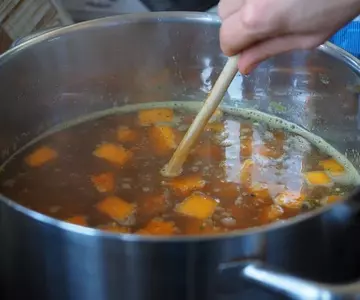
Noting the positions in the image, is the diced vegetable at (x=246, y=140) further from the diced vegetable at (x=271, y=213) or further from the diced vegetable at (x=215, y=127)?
the diced vegetable at (x=271, y=213)

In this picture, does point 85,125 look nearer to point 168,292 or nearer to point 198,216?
point 198,216

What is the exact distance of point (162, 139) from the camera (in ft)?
3.74

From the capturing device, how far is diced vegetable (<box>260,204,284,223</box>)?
95 cm

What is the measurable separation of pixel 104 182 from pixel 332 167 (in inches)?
14.6

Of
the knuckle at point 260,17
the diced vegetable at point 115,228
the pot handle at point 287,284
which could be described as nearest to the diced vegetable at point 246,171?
the diced vegetable at point 115,228

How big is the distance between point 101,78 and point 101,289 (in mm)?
621

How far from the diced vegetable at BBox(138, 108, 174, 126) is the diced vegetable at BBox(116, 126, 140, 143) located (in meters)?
0.03

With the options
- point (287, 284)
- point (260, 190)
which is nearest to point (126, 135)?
point (260, 190)

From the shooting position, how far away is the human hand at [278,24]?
712mm

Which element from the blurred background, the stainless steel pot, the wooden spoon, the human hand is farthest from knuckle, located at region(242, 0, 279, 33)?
the blurred background

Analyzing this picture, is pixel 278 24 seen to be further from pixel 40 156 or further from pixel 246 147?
pixel 40 156

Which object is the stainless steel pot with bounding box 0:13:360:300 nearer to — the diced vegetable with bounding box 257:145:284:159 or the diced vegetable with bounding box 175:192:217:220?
the diced vegetable with bounding box 257:145:284:159

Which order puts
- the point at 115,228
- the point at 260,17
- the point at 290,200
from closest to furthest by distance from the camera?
the point at 260,17, the point at 115,228, the point at 290,200

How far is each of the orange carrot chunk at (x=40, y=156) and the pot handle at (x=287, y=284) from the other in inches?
22.3
